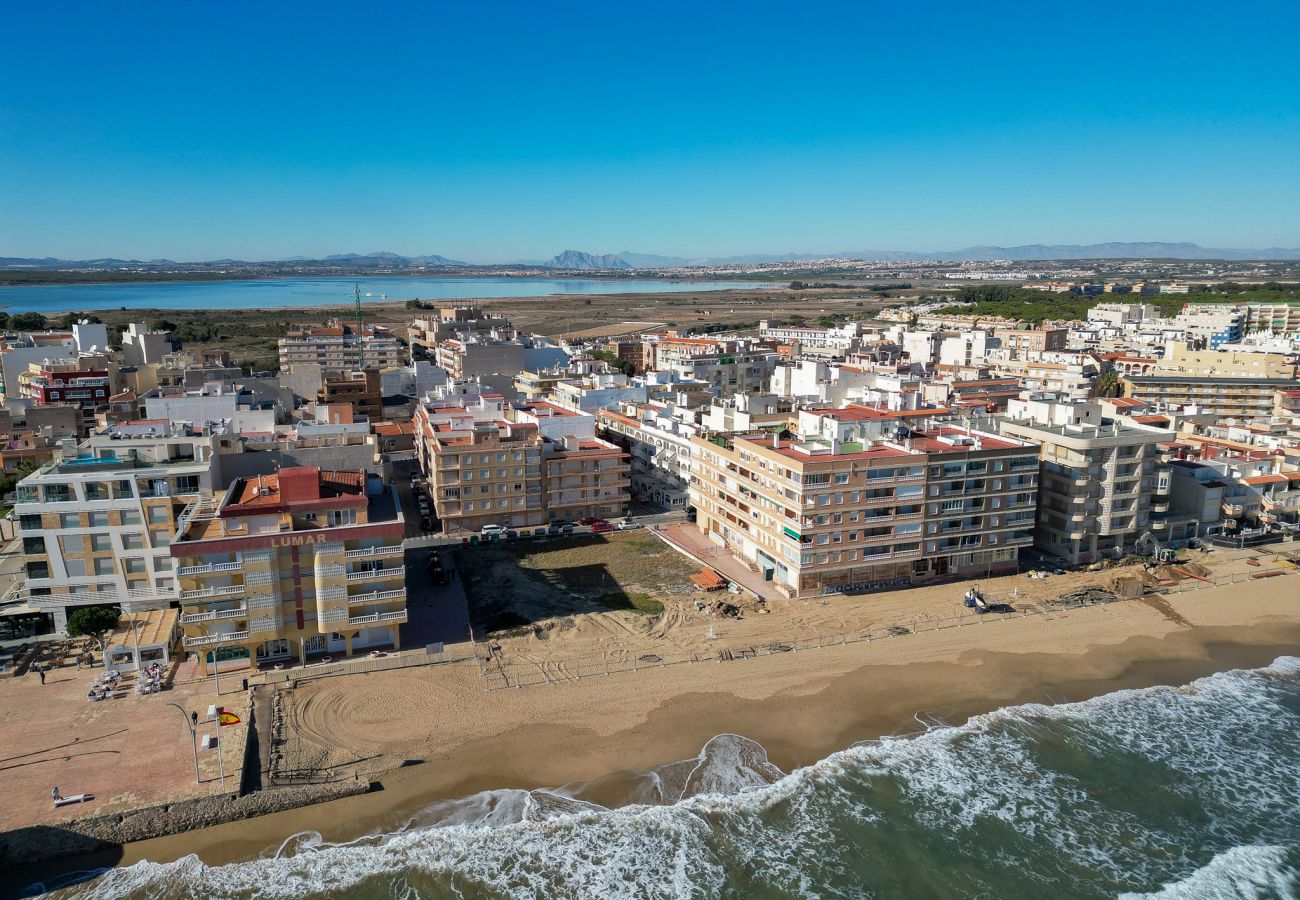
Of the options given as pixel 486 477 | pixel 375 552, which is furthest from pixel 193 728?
pixel 486 477

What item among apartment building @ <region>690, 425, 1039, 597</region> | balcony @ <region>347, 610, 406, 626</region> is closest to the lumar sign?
balcony @ <region>347, 610, 406, 626</region>

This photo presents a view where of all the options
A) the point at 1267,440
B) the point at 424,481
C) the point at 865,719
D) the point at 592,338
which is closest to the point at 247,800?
the point at 865,719

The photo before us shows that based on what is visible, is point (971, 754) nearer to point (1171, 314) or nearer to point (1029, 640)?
point (1029, 640)

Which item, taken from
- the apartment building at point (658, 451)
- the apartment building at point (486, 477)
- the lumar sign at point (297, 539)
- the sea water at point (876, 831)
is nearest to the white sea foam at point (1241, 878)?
the sea water at point (876, 831)

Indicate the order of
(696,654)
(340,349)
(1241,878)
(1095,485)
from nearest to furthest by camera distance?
1. (1241,878)
2. (696,654)
3. (1095,485)
4. (340,349)

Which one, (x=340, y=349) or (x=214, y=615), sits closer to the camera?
(x=214, y=615)

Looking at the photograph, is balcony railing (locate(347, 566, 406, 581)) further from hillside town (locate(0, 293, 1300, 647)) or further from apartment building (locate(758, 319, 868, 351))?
apartment building (locate(758, 319, 868, 351))

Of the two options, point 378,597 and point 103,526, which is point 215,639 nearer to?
point 378,597

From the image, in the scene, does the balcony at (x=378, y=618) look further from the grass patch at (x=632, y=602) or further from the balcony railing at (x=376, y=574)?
the grass patch at (x=632, y=602)
